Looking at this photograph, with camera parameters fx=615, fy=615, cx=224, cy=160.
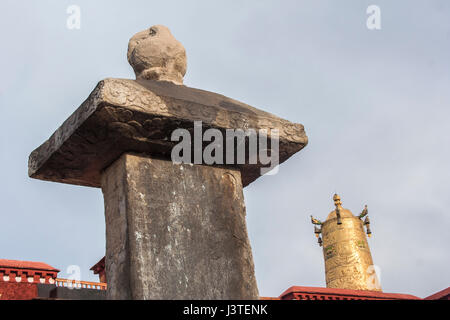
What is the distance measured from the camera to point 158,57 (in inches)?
134

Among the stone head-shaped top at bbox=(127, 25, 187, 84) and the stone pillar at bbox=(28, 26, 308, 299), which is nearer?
the stone pillar at bbox=(28, 26, 308, 299)

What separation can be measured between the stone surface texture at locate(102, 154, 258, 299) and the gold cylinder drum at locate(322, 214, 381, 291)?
2012 centimetres

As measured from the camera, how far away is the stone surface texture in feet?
8.75

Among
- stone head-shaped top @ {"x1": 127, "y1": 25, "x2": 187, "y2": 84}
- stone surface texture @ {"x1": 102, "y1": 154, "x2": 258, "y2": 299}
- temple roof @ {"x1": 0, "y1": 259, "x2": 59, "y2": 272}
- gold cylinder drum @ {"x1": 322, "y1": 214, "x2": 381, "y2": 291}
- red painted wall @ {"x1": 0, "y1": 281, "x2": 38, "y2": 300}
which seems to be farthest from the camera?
gold cylinder drum @ {"x1": 322, "y1": 214, "x2": 381, "y2": 291}

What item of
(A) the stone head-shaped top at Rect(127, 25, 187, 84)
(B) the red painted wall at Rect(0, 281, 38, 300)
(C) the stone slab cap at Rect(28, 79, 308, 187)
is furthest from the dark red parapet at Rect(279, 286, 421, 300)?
(C) the stone slab cap at Rect(28, 79, 308, 187)

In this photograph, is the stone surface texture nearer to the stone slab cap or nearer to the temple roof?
the stone slab cap

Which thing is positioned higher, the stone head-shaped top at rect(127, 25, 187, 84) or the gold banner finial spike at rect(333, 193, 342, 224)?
the gold banner finial spike at rect(333, 193, 342, 224)

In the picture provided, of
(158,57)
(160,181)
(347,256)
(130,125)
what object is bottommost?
(160,181)

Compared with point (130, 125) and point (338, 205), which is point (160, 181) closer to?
point (130, 125)

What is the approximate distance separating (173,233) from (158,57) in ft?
3.60

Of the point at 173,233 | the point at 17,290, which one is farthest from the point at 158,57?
the point at 17,290

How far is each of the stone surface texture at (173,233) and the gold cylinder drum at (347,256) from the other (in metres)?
20.1

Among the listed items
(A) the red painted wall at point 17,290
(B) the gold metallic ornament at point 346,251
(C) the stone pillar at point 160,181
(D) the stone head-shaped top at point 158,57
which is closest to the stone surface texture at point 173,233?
(C) the stone pillar at point 160,181

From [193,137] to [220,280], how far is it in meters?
0.69
